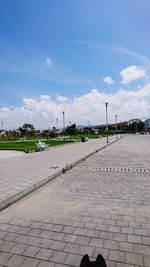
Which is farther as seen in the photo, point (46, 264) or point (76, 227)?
point (76, 227)

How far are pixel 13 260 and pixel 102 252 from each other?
1.27 m

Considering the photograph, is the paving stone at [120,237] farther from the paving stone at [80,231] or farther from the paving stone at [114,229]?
the paving stone at [80,231]

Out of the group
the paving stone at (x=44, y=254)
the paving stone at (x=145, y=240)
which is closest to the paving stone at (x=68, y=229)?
the paving stone at (x=44, y=254)

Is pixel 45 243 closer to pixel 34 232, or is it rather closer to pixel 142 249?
pixel 34 232

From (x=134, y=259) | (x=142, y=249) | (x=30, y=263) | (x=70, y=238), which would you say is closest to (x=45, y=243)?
(x=70, y=238)

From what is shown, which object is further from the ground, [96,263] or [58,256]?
[96,263]

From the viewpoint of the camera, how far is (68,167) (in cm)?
1023

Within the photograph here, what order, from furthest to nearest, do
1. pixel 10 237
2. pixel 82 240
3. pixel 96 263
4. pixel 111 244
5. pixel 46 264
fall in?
pixel 10 237, pixel 82 240, pixel 111 244, pixel 46 264, pixel 96 263

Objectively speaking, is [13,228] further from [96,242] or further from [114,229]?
[114,229]

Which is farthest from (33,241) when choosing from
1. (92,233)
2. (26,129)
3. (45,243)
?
(26,129)

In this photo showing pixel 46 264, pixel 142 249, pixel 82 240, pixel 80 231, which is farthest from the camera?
pixel 80 231

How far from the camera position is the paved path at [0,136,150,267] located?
309 centimetres

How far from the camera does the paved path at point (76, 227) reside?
3.09 meters

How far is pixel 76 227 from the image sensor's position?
3982mm
